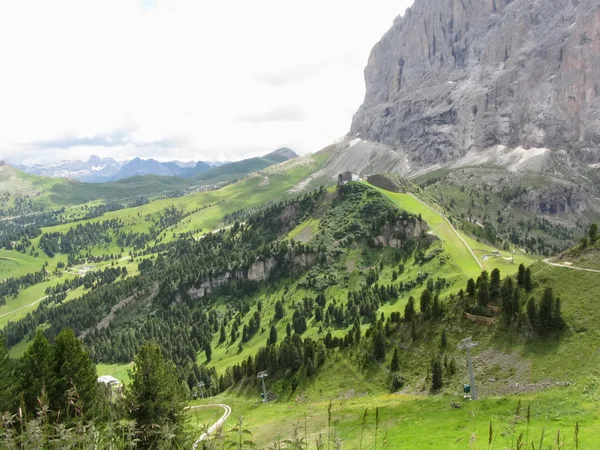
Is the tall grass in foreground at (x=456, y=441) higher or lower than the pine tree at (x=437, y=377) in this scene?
higher

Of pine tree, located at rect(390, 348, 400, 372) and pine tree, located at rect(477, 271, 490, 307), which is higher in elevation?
pine tree, located at rect(477, 271, 490, 307)

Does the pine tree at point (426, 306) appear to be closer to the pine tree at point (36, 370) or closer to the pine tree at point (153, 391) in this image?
the pine tree at point (153, 391)

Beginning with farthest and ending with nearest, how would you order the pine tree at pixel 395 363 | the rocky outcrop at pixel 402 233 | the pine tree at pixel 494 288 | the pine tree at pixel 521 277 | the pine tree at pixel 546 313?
the rocky outcrop at pixel 402 233
the pine tree at pixel 395 363
the pine tree at pixel 494 288
the pine tree at pixel 521 277
the pine tree at pixel 546 313

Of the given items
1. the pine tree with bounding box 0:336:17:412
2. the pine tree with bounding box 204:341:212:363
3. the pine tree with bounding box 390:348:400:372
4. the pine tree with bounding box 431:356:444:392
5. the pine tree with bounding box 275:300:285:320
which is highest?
the pine tree with bounding box 0:336:17:412

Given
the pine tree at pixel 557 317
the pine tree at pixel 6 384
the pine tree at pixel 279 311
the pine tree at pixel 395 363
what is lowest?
the pine tree at pixel 279 311

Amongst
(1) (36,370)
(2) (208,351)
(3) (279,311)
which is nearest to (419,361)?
(1) (36,370)

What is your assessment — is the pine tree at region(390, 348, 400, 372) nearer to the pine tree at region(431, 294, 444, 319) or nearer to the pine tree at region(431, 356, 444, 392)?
the pine tree at region(431, 294, 444, 319)

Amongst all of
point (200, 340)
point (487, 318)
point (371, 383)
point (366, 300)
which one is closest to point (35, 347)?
point (371, 383)

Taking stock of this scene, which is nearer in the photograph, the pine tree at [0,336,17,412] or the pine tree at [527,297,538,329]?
the pine tree at [0,336,17,412]

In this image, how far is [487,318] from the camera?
67.1m

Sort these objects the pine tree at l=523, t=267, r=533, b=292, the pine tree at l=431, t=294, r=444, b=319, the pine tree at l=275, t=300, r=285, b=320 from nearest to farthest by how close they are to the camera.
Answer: the pine tree at l=523, t=267, r=533, b=292
the pine tree at l=431, t=294, r=444, b=319
the pine tree at l=275, t=300, r=285, b=320

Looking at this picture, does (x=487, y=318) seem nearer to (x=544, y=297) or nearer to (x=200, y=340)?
(x=544, y=297)

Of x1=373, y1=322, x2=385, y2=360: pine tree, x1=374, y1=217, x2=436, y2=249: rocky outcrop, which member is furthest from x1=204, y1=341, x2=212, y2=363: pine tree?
x1=373, y1=322, x2=385, y2=360: pine tree

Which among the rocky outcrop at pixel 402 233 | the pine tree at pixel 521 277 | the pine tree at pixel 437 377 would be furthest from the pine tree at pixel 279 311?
the pine tree at pixel 521 277
